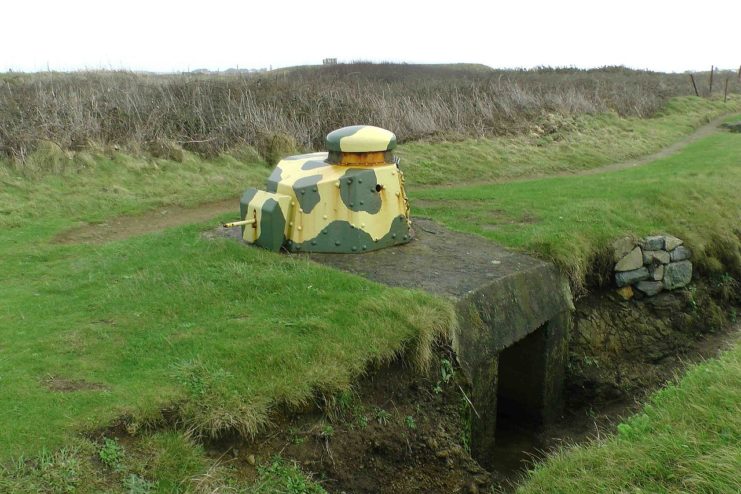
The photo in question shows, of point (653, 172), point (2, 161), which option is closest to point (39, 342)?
point (2, 161)

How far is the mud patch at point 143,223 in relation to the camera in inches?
331

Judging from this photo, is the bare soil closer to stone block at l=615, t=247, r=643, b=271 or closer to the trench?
the trench

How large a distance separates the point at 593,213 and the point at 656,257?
3.17 ft

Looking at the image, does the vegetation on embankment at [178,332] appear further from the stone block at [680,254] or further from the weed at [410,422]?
the stone block at [680,254]

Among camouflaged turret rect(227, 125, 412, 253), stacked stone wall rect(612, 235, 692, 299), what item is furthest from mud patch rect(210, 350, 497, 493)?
stacked stone wall rect(612, 235, 692, 299)

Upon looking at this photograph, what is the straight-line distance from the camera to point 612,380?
7.24m

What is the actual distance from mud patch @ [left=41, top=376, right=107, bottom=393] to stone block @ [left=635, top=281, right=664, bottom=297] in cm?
627

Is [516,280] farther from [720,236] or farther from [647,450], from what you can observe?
[720,236]

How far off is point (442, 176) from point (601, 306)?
5684 millimetres

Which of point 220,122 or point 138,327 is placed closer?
point 138,327

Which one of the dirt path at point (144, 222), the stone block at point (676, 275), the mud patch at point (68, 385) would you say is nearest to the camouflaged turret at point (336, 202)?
the dirt path at point (144, 222)

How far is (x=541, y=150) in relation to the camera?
15.7 m

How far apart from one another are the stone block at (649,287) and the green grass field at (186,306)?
0.68 meters

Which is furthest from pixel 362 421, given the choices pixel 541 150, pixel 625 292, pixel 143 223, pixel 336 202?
pixel 541 150
